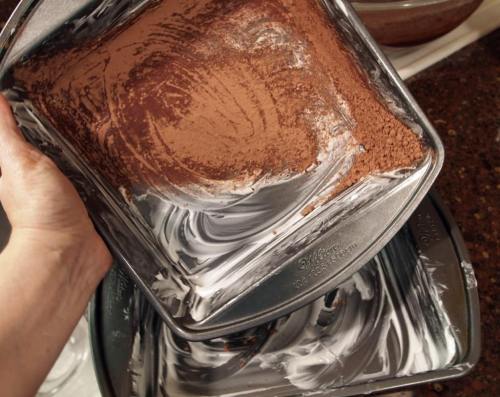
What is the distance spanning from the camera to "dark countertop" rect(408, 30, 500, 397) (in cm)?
68

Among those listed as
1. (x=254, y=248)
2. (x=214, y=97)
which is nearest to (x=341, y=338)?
(x=254, y=248)

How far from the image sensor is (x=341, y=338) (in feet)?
2.05

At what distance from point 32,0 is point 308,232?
13.3 inches

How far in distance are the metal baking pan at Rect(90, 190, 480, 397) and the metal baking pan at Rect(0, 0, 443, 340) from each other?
0.09 metres

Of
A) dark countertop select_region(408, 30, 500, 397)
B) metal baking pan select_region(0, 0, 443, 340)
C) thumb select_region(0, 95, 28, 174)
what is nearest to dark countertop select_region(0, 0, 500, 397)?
dark countertop select_region(408, 30, 500, 397)

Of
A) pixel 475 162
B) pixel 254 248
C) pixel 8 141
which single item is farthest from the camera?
pixel 475 162

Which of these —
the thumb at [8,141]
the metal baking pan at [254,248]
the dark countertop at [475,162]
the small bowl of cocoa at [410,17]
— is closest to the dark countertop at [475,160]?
the dark countertop at [475,162]

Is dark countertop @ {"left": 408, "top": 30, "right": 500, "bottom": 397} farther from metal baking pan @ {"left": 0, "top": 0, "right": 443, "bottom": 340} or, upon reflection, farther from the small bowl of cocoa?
metal baking pan @ {"left": 0, "top": 0, "right": 443, "bottom": 340}

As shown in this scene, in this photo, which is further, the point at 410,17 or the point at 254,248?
the point at 410,17

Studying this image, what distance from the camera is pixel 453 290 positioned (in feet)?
2.01

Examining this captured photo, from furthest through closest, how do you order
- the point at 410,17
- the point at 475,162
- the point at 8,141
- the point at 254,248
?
the point at 475,162
the point at 410,17
the point at 254,248
the point at 8,141

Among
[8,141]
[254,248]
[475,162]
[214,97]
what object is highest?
[8,141]

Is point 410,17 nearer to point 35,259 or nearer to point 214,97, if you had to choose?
point 214,97

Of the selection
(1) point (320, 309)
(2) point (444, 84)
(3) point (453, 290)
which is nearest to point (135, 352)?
(1) point (320, 309)
